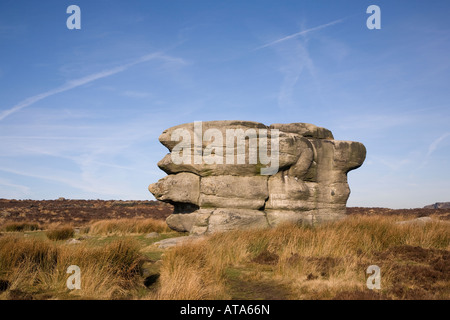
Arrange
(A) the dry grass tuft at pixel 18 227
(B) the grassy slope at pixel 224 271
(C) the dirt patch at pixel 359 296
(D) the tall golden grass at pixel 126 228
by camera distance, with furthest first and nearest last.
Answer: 1. (A) the dry grass tuft at pixel 18 227
2. (D) the tall golden grass at pixel 126 228
3. (B) the grassy slope at pixel 224 271
4. (C) the dirt patch at pixel 359 296

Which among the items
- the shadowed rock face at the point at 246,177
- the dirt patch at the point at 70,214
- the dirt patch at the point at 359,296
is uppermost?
the shadowed rock face at the point at 246,177

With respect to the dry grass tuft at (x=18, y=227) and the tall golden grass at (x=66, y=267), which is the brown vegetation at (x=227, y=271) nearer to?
the tall golden grass at (x=66, y=267)

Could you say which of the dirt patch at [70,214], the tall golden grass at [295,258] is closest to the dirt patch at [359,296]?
the tall golden grass at [295,258]

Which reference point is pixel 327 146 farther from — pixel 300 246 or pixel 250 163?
pixel 300 246

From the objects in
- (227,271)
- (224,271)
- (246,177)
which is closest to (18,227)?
(246,177)

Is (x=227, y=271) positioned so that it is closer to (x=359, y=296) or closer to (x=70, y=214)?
(x=359, y=296)

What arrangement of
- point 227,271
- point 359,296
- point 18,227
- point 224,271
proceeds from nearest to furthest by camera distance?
1. point 359,296
2. point 224,271
3. point 227,271
4. point 18,227

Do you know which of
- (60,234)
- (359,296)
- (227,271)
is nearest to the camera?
(359,296)

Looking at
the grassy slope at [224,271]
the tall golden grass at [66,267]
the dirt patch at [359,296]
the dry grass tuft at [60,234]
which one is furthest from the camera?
the dry grass tuft at [60,234]

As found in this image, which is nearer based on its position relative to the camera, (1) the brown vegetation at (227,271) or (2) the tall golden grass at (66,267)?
(1) the brown vegetation at (227,271)

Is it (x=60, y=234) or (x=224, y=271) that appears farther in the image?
(x=60, y=234)

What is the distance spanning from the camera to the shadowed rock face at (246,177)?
44.9 feet

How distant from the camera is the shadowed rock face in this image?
1368 cm

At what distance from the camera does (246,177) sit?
13945mm
